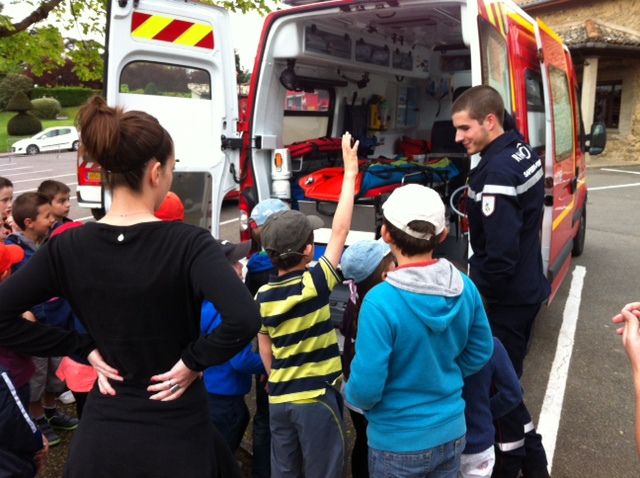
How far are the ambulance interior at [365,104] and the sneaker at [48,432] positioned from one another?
77.7 inches

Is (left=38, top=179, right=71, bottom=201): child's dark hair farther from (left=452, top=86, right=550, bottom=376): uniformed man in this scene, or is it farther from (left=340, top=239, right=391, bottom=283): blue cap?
(left=452, top=86, right=550, bottom=376): uniformed man

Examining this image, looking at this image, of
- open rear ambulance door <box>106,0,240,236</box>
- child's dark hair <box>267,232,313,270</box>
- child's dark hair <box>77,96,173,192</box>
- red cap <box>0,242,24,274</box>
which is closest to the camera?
child's dark hair <box>77,96,173,192</box>

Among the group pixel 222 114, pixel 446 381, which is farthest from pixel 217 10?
pixel 446 381

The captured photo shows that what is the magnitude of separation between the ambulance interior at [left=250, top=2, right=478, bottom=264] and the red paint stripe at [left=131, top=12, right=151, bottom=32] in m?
0.80

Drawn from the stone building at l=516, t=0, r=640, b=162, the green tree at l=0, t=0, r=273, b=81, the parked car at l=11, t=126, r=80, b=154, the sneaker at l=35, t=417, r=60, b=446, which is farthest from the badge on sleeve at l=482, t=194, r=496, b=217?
the parked car at l=11, t=126, r=80, b=154

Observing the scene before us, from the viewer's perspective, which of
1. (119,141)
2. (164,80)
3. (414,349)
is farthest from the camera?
(164,80)

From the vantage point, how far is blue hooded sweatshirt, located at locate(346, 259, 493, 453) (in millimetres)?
1529

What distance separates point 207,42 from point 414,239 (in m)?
2.58

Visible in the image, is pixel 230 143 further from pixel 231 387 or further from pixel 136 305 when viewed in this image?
pixel 136 305

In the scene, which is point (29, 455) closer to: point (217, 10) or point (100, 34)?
Result: point (217, 10)

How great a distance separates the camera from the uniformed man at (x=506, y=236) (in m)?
2.17

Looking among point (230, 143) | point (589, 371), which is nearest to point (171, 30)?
point (230, 143)

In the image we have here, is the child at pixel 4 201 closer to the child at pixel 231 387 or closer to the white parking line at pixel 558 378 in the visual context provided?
the child at pixel 231 387

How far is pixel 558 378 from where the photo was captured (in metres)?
3.40
